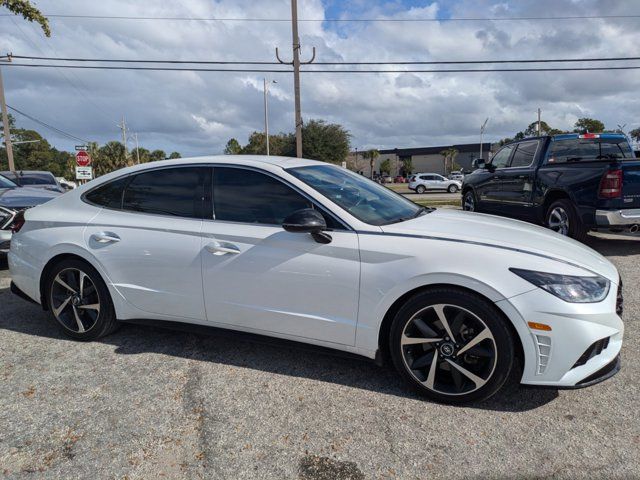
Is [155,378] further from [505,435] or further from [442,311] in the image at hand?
[505,435]

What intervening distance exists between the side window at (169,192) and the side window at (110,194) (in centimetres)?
7

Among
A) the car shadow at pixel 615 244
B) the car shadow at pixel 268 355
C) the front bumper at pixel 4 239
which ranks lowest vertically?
the car shadow at pixel 268 355

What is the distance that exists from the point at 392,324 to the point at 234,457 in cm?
118

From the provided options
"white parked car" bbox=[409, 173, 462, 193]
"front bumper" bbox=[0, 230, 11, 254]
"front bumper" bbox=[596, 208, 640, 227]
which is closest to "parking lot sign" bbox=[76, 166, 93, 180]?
"front bumper" bbox=[0, 230, 11, 254]

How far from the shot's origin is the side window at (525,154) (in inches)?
309

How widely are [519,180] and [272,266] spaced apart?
20.9 feet

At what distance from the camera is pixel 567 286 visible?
2.55m

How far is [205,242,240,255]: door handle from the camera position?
3.18 meters

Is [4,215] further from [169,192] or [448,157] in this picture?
[448,157]

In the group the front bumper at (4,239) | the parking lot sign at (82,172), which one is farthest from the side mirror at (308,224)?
the parking lot sign at (82,172)

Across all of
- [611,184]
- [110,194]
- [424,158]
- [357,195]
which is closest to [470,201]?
[611,184]

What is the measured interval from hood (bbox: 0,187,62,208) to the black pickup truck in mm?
7654

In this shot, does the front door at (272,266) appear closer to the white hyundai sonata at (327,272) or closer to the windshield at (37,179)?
the white hyundai sonata at (327,272)

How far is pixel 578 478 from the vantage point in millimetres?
2162
